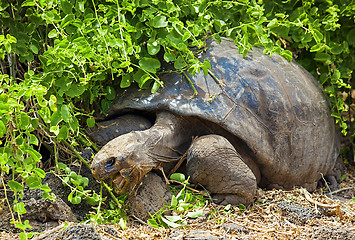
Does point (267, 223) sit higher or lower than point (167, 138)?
lower

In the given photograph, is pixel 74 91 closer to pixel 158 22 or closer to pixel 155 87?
pixel 155 87

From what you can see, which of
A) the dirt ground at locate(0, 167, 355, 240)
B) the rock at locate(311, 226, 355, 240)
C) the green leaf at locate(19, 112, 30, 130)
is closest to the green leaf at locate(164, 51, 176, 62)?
the dirt ground at locate(0, 167, 355, 240)

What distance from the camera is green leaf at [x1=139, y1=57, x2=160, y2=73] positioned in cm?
384

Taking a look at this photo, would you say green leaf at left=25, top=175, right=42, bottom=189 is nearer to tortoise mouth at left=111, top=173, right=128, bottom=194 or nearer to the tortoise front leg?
tortoise mouth at left=111, top=173, right=128, bottom=194

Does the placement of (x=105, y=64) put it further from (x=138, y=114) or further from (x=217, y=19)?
(x=217, y=19)

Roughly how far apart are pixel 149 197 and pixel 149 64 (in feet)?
3.20

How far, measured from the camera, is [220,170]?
3.92 metres

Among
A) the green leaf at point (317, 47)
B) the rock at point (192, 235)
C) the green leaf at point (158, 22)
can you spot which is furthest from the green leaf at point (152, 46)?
the green leaf at point (317, 47)

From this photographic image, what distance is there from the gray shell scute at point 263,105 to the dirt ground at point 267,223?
1.11 feet

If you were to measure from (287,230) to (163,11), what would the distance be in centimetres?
183

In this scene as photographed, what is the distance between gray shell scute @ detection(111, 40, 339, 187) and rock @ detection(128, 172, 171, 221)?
1.88 ft

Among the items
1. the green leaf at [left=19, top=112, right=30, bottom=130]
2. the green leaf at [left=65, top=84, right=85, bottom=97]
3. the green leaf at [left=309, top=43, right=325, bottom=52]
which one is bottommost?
the green leaf at [left=309, top=43, right=325, bottom=52]

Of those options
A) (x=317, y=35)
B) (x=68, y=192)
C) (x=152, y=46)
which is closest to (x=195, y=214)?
(x=68, y=192)

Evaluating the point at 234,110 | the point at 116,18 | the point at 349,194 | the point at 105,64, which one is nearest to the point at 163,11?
the point at 116,18
